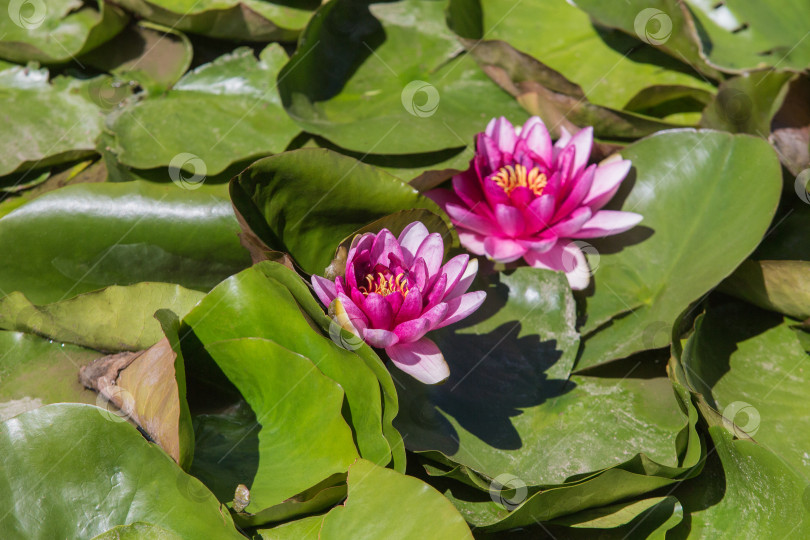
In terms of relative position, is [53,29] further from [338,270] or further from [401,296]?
[401,296]

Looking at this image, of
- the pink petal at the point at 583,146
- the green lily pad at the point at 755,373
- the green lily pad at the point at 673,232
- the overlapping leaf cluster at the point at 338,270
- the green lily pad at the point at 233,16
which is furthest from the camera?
the green lily pad at the point at 233,16

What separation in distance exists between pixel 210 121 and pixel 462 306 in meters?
1.24

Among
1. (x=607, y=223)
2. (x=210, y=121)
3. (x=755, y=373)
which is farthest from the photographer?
(x=210, y=121)

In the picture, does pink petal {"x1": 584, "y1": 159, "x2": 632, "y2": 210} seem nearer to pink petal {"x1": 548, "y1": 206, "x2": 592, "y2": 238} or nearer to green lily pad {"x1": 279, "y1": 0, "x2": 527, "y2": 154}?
pink petal {"x1": 548, "y1": 206, "x2": 592, "y2": 238}

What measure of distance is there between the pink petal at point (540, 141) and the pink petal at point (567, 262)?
29cm

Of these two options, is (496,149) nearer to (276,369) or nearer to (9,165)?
(276,369)

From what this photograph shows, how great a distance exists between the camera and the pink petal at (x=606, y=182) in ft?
6.57

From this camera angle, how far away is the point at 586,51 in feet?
8.23

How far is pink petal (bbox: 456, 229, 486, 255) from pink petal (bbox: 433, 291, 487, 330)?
0.38m

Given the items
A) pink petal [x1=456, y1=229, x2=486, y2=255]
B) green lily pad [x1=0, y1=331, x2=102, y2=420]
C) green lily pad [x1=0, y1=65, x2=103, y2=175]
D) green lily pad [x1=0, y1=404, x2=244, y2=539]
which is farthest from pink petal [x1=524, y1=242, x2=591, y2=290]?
green lily pad [x1=0, y1=65, x2=103, y2=175]

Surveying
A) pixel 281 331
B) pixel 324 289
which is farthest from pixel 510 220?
pixel 281 331

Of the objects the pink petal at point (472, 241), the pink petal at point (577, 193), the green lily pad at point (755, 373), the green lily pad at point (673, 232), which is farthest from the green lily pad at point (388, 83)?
the green lily pad at point (755, 373)

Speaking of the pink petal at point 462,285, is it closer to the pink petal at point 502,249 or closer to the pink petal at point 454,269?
the pink petal at point 454,269

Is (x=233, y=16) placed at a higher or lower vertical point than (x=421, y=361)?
higher
